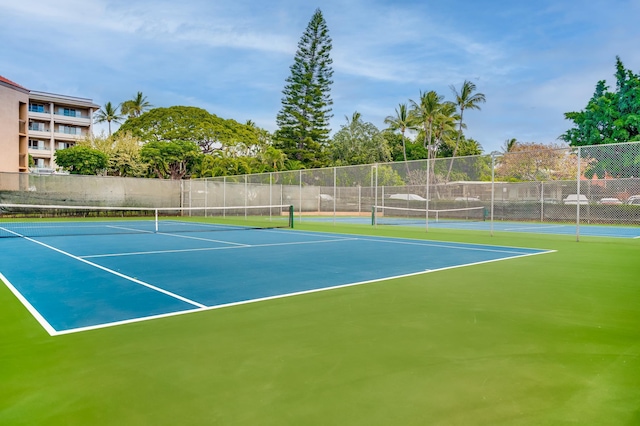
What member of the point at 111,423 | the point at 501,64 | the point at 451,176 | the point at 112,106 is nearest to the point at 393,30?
the point at 501,64

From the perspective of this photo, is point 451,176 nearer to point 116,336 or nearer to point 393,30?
point 393,30

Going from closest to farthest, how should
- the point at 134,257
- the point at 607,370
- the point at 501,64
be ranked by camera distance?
1. the point at 607,370
2. the point at 134,257
3. the point at 501,64

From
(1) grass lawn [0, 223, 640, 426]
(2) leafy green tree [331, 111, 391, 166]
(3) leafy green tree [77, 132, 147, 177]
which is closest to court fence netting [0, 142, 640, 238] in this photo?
(3) leafy green tree [77, 132, 147, 177]

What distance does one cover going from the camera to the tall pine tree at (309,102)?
142 ft

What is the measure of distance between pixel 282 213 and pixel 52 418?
25.6 m

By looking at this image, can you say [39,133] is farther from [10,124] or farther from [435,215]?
[435,215]

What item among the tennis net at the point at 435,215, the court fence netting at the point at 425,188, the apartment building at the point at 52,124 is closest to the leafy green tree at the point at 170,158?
the court fence netting at the point at 425,188

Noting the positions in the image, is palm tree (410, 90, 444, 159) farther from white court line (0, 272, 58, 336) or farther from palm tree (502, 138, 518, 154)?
white court line (0, 272, 58, 336)

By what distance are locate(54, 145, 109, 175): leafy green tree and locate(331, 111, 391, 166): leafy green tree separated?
23.8m

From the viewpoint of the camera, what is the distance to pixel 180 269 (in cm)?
687

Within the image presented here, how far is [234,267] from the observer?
7125 mm

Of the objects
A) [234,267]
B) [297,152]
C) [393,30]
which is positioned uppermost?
[393,30]

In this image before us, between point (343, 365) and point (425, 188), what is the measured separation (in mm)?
19142

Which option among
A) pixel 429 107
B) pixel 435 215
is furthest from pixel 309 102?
pixel 435 215
